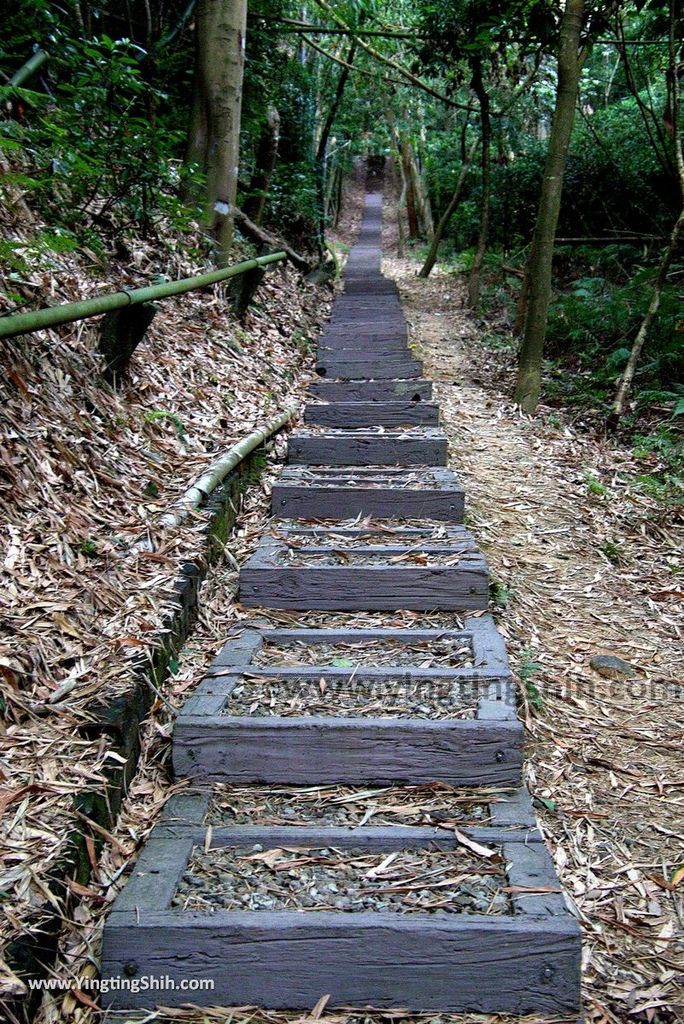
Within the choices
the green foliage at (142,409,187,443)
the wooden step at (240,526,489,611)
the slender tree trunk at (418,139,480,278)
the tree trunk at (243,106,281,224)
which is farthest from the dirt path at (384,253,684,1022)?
the slender tree trunk at (418,139,480,278)

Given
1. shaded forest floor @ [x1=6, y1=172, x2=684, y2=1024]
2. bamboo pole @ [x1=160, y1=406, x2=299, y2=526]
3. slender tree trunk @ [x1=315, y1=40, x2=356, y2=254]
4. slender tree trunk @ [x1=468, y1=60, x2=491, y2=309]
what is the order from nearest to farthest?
1. shaded forest floor @ [x1=6, y1=172, x2=684, y2=1024]
2. bamboo pole @ [x1=160, y1=406, x2=299, y2=526]
3. slender tree trunk @ [x1=468, y1=60, x2=491, y2=309]
4. slender tree trunk @ [x1=315, y1=40, x2=356, y2=254]

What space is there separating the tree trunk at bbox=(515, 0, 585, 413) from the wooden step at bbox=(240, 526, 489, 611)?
361cm

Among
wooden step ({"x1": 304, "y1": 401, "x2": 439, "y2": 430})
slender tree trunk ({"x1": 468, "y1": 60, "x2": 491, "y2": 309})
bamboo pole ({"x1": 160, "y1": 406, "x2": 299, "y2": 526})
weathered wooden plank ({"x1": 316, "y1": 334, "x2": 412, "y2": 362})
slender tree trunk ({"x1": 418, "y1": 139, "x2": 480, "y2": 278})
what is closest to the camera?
bamboo pole ({"x1": 160, "y1": 406, "x2": 299, "y2": 526})

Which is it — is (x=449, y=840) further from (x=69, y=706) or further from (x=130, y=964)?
(x=69, y=706)

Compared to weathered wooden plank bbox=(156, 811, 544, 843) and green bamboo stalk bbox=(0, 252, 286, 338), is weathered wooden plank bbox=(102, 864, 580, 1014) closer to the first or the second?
weathered wooden plank bbox=(156, 811, 544, 843)

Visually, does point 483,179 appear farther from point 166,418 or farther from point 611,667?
point 611,667

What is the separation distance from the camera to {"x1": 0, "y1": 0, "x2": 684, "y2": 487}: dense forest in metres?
4.77

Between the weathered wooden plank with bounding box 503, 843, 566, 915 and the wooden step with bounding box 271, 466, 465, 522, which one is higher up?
the wooden step with bounding box 271, 466, 465, 522

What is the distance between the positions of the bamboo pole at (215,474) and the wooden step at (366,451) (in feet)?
0.83

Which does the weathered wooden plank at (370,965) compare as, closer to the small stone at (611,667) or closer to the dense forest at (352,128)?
the small stone at (611,667)

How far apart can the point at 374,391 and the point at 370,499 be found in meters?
2.11

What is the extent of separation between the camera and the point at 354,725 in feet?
8.87

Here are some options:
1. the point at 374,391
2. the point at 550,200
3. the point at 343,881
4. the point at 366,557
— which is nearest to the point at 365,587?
the point at 366,557

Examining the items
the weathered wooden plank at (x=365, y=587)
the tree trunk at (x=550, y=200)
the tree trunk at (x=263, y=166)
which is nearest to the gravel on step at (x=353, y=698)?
the weathered wooden plank at (x=365, y=587)
